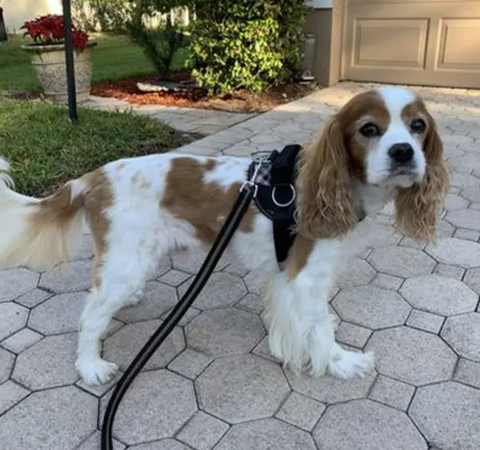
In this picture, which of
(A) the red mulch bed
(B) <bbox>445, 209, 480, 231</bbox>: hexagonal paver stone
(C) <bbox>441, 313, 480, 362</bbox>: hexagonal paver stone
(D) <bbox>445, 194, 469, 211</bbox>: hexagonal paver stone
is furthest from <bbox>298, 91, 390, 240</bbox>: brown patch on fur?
(A) the red mulch bed

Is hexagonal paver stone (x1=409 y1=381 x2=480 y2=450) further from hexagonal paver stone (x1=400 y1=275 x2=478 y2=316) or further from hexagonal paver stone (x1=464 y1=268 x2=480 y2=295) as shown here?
hexagonal paver stone (x1=464 y1=268 x2=480 y2=295)

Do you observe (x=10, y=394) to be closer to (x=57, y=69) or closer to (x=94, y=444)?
(x=94, y=444)

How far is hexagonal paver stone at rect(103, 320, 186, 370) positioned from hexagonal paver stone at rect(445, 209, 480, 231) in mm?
2478

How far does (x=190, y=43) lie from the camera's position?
28.2ft

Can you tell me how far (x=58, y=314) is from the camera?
9.86 ft

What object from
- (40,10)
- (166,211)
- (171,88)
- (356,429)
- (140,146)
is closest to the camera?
(356,429)

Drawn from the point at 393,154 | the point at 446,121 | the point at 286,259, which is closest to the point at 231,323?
the point at 286,259

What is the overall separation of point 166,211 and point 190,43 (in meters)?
6.90

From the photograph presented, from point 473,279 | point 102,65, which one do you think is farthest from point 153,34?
point 473,279

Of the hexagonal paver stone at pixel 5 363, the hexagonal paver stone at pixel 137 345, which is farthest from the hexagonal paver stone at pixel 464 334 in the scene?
the hexagonal paver stone at pixel 5 363

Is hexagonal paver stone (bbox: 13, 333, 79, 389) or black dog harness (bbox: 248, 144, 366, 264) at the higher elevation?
black dog harness (bbox: 248, 144, 366, 264)

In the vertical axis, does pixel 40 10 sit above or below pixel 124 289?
above

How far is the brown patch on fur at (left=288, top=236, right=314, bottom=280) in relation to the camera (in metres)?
2.32

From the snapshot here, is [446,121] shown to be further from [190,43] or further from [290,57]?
[190,43]
